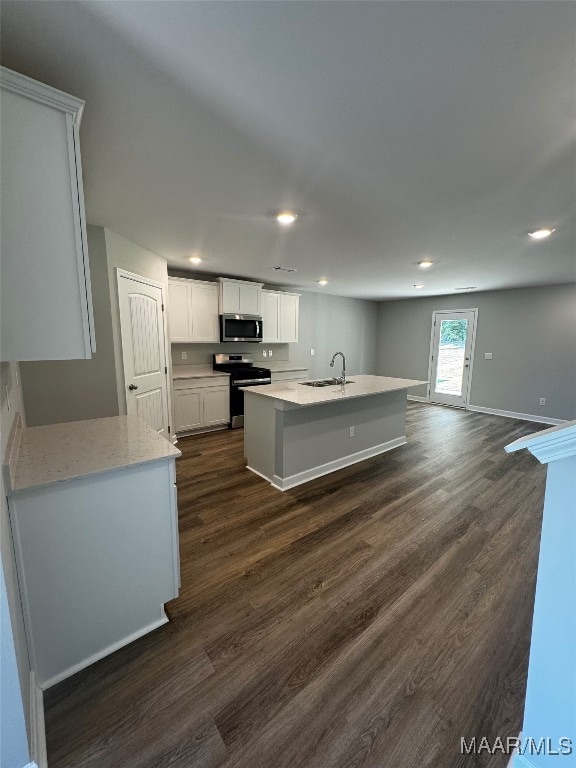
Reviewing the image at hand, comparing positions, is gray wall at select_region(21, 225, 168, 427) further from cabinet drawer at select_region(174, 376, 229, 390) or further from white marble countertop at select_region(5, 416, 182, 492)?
cabinet drawer at select_region(174, 376, 229, 390)

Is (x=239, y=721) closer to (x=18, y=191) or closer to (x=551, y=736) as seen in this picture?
(x=551, y=736)

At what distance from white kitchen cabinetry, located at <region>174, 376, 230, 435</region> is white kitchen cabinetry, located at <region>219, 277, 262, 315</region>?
1.10 metres

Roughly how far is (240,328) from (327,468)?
2656 millimetres

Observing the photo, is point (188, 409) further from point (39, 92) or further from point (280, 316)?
point (39, 92)

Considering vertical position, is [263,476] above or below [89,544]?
below

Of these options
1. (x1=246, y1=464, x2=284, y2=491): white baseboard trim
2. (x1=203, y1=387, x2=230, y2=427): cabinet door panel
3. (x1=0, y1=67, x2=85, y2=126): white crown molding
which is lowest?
(x1=246, y1=464, x2=284, y2=491): white baseboard trim

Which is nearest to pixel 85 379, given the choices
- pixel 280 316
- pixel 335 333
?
pixel 280 316

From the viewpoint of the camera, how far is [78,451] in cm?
153

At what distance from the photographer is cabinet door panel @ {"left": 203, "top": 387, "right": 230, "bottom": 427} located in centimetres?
465

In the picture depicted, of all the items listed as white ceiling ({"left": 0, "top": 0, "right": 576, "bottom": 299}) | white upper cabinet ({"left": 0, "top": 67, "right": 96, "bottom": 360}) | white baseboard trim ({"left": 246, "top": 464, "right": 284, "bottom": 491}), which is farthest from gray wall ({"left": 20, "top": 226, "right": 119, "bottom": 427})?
white upper cabinet ({"left": 0, "top": 67, "right": 96, "bottom": 360})

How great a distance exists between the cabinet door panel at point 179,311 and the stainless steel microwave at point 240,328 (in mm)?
515

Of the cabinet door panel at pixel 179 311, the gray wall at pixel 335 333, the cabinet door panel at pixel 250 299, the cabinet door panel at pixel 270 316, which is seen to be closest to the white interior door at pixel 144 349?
the cabinet door panel at pixel 179 311

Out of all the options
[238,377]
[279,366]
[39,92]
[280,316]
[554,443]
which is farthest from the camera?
[279,366]

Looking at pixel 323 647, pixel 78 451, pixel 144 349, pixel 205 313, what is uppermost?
pixel 205 313
